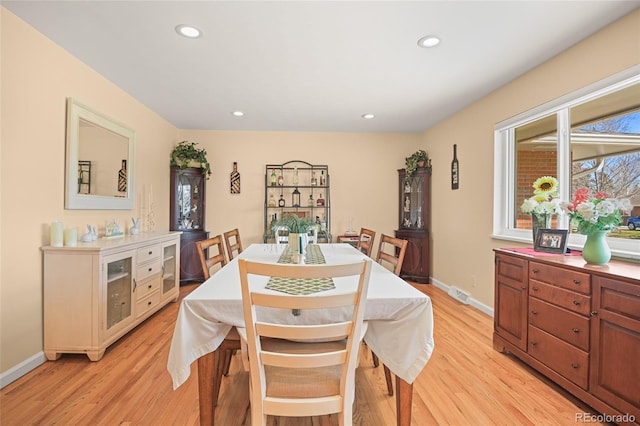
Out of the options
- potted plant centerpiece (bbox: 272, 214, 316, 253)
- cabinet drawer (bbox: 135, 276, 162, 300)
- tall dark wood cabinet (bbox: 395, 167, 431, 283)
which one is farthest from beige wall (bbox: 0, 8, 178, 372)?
tall dark wood cabinet (bbox: 395, 167, 431, 283)

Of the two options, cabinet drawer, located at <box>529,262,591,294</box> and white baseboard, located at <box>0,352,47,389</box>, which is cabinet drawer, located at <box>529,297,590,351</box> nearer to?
cabinet drawer, located at <box>529,262,591,294</box>

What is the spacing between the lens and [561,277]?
2.00 meters

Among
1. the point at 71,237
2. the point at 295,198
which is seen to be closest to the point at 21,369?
the point at 71,237

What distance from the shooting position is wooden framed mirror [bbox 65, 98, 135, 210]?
2.63m

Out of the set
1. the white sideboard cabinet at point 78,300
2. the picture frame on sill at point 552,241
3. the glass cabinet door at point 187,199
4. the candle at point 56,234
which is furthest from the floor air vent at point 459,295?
the candle at point 56,234

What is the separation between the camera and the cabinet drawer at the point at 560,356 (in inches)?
71.7

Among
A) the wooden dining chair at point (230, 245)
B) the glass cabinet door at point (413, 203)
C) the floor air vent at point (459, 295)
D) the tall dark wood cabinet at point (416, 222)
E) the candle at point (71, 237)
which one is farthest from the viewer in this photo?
the glass cabinet door at point (413, 203)

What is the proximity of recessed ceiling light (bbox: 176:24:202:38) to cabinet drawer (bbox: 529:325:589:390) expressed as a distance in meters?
3.21

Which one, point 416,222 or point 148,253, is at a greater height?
point 416,222

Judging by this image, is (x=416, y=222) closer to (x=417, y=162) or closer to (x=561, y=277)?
(x=417, y=162)

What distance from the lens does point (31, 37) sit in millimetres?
2244

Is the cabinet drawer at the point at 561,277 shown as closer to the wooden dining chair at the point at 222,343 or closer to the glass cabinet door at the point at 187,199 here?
the wooden dining chair at the point at 222,343

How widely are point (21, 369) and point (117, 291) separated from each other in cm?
73

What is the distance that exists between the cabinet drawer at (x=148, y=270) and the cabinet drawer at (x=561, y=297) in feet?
→ 10.8
